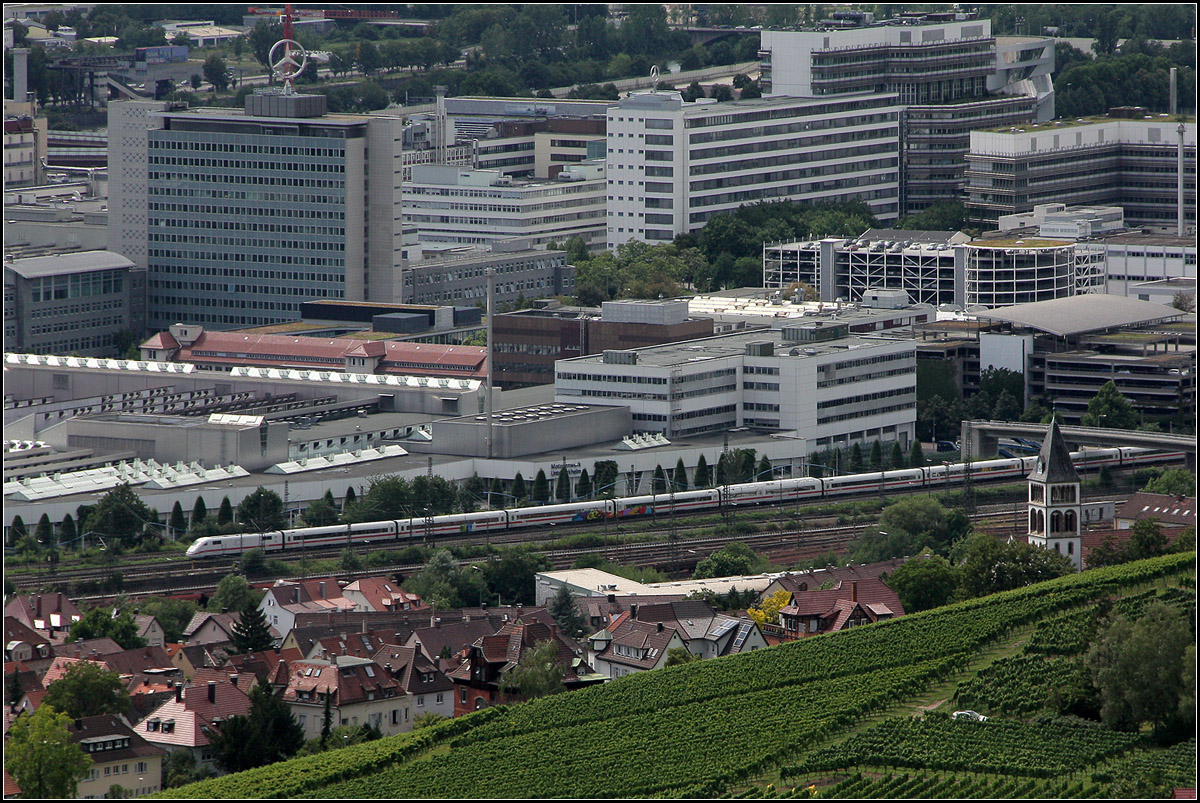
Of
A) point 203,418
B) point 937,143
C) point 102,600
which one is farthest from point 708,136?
point 102,600

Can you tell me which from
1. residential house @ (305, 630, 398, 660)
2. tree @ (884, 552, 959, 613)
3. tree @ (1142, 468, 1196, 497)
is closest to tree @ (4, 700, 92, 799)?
residential house @ (305, 630, 398, 660)

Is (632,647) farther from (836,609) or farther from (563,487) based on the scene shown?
(563,487)

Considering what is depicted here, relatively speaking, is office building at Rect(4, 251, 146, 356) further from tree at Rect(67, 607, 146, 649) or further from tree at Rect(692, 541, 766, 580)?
tree at Rect(67, 607, 146, 649)

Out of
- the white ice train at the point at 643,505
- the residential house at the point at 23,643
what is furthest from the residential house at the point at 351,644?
the white ice train at the point at 643,505

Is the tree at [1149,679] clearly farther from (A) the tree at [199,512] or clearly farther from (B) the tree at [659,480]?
(B) the tree at [659,480]

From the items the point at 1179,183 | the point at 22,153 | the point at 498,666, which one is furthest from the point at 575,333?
the point at 22,153
